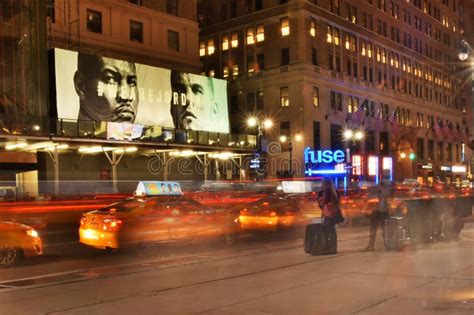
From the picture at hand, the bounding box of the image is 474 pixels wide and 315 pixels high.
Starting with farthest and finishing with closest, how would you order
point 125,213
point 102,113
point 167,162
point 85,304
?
point 167,162
point 102,113
point 125,213
point 85,304

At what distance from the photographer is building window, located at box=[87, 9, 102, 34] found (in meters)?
38.7

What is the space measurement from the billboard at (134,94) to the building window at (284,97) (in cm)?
1317

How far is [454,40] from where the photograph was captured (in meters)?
88.8

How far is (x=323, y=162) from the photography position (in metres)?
54.7

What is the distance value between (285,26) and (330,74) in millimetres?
6700

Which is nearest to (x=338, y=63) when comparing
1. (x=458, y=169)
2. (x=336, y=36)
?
(x=336, y=36)

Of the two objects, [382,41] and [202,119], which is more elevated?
[382,41]

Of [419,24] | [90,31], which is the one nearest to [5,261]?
[90,31]

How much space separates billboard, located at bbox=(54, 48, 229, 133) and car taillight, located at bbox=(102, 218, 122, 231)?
21.8m

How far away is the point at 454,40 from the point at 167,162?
6417cm

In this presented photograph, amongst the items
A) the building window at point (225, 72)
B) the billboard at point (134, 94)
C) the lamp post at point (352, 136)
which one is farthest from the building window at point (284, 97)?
the billboard at point (134, 94)

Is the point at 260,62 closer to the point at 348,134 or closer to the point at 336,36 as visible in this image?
the point at 336,36

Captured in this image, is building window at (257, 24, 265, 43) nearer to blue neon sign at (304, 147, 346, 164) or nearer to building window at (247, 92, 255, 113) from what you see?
building window at (247, 92, 255, 113)

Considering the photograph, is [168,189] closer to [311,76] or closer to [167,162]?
[167,162]
